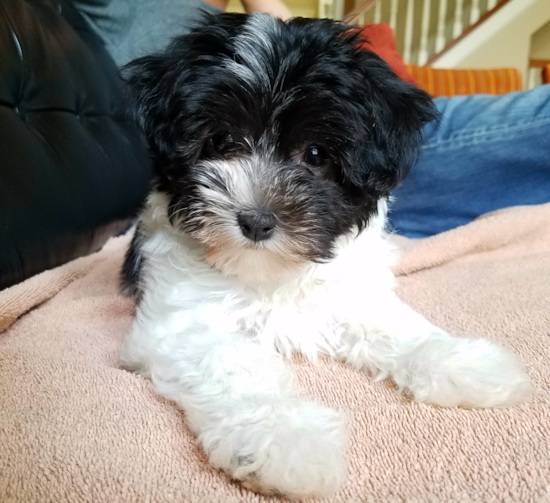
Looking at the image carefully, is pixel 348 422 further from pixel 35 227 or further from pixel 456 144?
pixel 456 144

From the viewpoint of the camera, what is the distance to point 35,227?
5.55 feet

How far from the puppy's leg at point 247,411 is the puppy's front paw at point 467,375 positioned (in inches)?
10.1

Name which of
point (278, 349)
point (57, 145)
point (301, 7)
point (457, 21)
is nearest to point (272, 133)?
point (278, 349)

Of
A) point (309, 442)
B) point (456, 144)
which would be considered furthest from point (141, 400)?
point (456, 144)

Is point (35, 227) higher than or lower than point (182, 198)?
lower

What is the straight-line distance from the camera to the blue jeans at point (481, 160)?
212 centimetres

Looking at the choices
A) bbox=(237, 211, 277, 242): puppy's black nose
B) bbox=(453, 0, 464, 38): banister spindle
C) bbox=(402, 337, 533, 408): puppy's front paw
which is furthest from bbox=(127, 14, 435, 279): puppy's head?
bbox=(453, 0, 464, 38): banister spindle

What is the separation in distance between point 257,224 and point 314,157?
28 centimetres

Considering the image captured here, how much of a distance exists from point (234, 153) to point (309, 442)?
768 millimetres

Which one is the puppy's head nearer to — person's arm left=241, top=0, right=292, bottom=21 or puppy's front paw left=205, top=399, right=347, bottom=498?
puppy's front paw left=205, top=399, right=347, bottom=498

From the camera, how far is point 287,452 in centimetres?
86

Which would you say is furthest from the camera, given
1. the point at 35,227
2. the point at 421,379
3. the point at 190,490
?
the point at 35,227

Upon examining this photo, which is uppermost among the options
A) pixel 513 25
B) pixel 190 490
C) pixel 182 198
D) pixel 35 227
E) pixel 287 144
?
pixel 287 144

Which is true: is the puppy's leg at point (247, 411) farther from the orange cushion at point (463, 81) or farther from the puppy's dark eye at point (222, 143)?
the orange cushion at point (463, 81)
